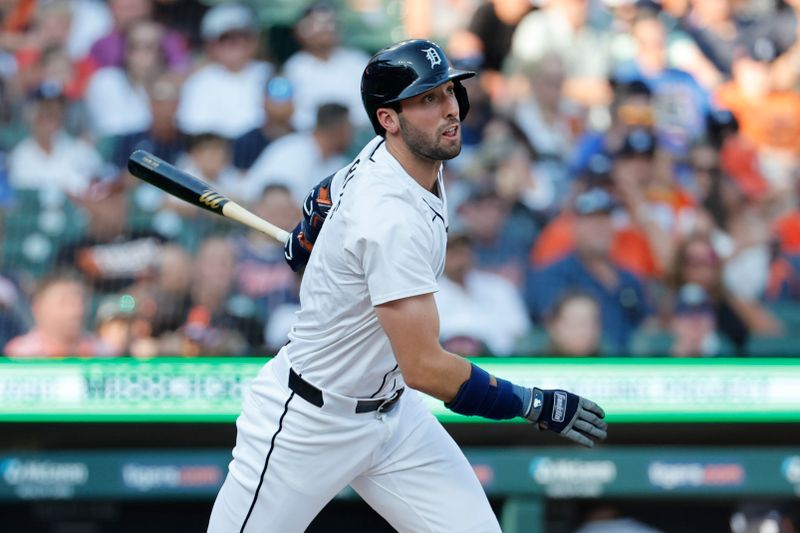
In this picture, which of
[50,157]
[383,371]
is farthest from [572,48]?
[383,371]

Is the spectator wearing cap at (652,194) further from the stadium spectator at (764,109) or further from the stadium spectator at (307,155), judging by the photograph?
the stadium spectator at (307,155)

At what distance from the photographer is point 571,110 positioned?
6301mm

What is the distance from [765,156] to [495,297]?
5.35ft

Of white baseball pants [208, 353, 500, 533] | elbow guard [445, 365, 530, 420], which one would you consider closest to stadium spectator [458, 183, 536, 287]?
white baseball pants [208, 353, 500, 533]

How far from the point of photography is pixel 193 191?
3.95m

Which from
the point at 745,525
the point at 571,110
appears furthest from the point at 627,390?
the point at 571,110

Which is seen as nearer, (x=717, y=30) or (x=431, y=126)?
(x=431, y=126)

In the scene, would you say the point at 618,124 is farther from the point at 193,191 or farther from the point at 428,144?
the point at 428,144

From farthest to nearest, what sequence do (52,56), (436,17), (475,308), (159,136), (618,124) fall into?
(436,17) → (52,56) → (618,124) → (159,136) → (475,308)

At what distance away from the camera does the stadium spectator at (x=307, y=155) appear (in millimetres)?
5973

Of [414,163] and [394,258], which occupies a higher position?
[414,163]

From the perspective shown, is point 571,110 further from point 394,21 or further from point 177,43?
point 177,43

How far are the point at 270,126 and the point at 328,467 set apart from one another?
320cm

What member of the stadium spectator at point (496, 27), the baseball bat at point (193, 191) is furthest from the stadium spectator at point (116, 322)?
the stadium spectator at point (496, 27)
